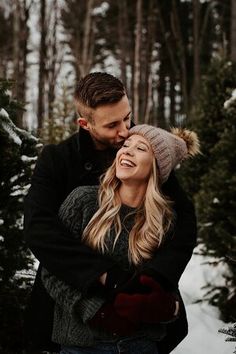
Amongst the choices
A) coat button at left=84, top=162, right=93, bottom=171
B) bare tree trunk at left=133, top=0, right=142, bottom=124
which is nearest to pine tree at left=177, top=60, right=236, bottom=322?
coat button at left=84, top=162, right=93, bottom=171

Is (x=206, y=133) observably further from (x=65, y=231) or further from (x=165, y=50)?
(x=165, y=50)

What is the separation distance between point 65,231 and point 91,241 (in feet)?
0.46

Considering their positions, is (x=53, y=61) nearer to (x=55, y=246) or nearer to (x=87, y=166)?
(x=87, y=166)

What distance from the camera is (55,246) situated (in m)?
2.14

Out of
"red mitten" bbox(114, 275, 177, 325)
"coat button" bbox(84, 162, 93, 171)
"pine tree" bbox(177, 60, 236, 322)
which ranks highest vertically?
"coat button" bbox(84, 162, 93, 171)

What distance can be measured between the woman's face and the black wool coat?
242mm

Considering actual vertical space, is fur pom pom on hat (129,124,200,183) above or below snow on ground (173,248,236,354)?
above

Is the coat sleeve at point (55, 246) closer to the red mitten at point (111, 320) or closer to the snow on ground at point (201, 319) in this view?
the red mitten at point (111, 320)

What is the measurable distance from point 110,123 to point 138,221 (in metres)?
0.51

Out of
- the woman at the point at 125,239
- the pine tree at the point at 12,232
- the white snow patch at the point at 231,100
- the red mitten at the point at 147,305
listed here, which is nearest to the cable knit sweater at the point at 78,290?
the woman at the point at 125,239

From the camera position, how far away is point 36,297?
2.46 meters

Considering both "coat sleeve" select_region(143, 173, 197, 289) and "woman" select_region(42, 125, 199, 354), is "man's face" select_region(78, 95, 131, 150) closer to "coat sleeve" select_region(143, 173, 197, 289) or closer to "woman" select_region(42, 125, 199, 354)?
"woman" select_region(42, 125, 199, 354)

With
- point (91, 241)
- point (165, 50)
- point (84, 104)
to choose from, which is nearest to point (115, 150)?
point (84, 104)

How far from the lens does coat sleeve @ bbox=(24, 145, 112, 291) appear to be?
2.11 metres
